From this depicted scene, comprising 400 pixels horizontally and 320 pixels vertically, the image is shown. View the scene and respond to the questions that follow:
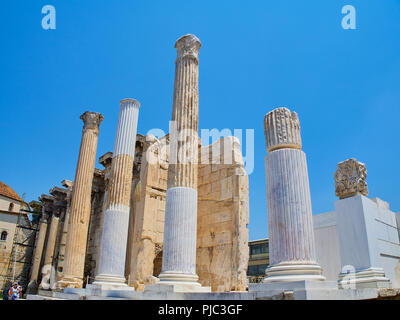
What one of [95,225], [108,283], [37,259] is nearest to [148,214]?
[108,283]

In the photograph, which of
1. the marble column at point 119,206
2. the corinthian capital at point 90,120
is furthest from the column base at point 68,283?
the corinthian capital at point 90,120

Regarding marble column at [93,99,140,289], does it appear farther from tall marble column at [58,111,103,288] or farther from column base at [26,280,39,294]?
column base at [26,280,39,294]

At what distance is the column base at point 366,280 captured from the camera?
722cm

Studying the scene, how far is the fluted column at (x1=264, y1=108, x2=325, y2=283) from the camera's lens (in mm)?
5438

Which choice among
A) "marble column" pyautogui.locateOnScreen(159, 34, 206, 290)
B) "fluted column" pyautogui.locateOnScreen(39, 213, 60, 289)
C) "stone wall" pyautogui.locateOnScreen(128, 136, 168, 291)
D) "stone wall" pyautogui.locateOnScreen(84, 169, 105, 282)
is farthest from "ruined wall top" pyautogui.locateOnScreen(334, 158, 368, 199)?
"fluted column" pyautogui.locateOnScreen(39, 213, 60, 289)

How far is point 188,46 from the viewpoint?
1112 centimetres

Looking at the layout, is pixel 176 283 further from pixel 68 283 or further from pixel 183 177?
pixel 68 283

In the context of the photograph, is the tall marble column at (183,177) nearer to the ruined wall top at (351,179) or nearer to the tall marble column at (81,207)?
the ruined wall top at (351,179)

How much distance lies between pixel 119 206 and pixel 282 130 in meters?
8.41

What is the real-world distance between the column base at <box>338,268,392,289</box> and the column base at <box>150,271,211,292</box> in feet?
12.0

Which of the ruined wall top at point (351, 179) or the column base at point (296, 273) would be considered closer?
the column base at point (296, 273)

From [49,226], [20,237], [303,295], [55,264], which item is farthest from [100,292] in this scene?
[20,237]

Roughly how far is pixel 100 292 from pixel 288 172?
26.8 feet

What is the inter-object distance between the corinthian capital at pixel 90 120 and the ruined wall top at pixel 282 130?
517 inches
